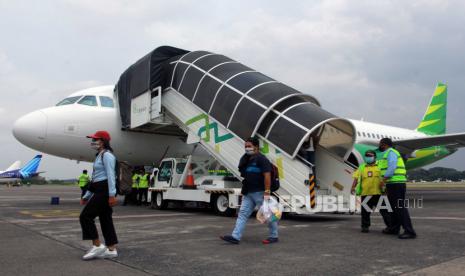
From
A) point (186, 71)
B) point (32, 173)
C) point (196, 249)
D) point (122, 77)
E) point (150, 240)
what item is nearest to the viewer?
point (196, 249)

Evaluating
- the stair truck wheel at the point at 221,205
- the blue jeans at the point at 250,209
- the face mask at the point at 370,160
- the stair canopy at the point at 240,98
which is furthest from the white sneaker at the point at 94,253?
the stair truck wheel at the point at 221,205

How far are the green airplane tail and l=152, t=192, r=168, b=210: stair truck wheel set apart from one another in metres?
22.8

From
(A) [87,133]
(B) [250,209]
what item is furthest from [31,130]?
(B) [250,209]

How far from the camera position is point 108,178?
17.7 feet

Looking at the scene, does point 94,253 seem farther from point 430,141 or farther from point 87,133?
point 430,141

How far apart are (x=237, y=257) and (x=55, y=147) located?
34.7 ft

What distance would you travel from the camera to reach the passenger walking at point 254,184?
6355mm

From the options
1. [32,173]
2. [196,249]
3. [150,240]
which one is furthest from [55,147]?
[32,173]

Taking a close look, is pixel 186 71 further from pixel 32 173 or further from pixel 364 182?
pixel 32 173

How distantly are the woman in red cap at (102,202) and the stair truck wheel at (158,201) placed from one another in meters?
7.91

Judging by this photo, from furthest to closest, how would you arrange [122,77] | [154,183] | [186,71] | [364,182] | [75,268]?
[122,77] < [154,183] < [186,71] < [364,182] < [75,268]

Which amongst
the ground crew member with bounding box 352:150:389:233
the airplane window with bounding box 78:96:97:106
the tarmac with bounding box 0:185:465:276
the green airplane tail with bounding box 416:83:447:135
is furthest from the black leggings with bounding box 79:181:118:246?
the green airplane tail with bounding box 416:83:447:135

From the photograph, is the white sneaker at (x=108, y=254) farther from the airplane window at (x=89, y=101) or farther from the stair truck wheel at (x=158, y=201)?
the airplane window at (x=89, y=101)

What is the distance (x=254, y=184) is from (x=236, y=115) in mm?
4791
